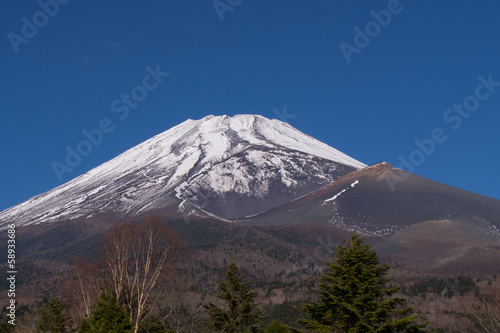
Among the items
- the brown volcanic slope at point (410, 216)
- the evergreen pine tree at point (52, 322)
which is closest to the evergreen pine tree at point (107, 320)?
the evergreen pine tree at point (52, 322)

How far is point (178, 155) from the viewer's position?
199 metres

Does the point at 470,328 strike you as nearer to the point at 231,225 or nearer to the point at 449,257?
the point at 449,257

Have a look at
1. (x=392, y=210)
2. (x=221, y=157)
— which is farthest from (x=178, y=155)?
(x=392, y=210)

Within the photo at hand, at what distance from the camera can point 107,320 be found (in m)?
22.8

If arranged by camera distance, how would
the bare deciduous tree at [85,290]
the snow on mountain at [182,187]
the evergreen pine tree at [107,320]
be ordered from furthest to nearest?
the snow on mountain at [182,187] → the bare deciduous tree at [85,290] → the evergreen pine tree at [107,320]

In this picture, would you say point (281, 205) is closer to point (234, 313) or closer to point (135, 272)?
point (234, 313)

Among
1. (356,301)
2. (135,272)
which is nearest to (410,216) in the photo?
(135,272)

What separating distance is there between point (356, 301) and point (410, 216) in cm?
12882

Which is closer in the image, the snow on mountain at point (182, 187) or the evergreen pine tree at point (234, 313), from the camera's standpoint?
the evergreen pine tree at point (234, 313)

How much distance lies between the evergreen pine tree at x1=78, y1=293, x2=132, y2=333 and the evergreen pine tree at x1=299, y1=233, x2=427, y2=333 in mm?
7234

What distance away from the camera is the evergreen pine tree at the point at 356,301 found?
21.2m

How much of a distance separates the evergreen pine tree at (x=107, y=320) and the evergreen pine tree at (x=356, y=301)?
7.23 metres

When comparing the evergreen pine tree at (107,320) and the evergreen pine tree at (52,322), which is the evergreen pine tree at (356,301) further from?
the evergreen pine tree at (52,322)

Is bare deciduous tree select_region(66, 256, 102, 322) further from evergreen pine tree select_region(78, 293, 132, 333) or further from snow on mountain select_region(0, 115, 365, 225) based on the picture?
snow on mountain select_region(0, 115, 365, 225)
